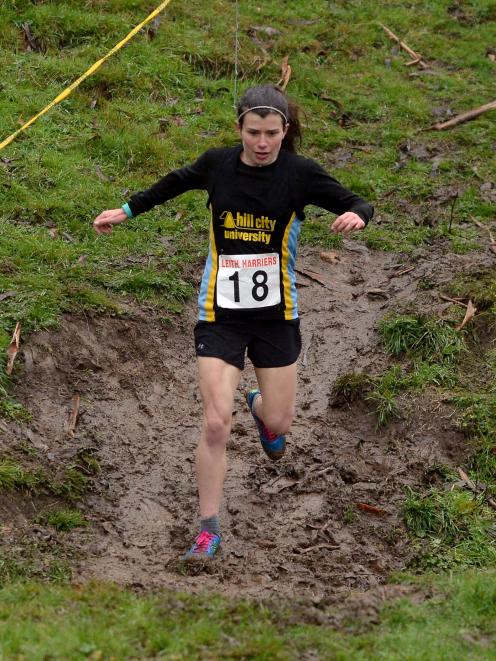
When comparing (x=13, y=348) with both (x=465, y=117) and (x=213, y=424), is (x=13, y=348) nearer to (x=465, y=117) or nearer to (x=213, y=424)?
(x=213, y=424)

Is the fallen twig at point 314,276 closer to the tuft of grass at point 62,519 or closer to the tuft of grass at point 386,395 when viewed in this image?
the tuft of grass at point 386,395

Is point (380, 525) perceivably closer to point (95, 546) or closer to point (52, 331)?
point (95, 546)

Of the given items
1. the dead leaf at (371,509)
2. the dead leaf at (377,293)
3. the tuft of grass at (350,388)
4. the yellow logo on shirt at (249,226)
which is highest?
the yellow logo on shirt at (249,226)

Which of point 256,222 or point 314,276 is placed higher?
point 256,222

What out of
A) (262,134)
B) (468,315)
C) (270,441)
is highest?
(262,134)

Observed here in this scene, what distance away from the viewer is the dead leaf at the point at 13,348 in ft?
23.8

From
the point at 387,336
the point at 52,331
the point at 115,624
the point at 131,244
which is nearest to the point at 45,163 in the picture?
the point at 131,244

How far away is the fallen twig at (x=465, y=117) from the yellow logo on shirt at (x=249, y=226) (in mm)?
6460

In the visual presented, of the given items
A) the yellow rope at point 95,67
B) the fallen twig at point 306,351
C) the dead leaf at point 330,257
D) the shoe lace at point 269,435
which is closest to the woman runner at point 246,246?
the shoe lace at point 269,435

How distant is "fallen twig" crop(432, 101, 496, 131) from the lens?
1199 cm

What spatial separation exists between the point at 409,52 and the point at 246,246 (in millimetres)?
8407

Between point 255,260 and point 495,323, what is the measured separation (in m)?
2.89

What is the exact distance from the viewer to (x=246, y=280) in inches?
238

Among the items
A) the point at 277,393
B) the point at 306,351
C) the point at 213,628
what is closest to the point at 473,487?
the point at 277,393
